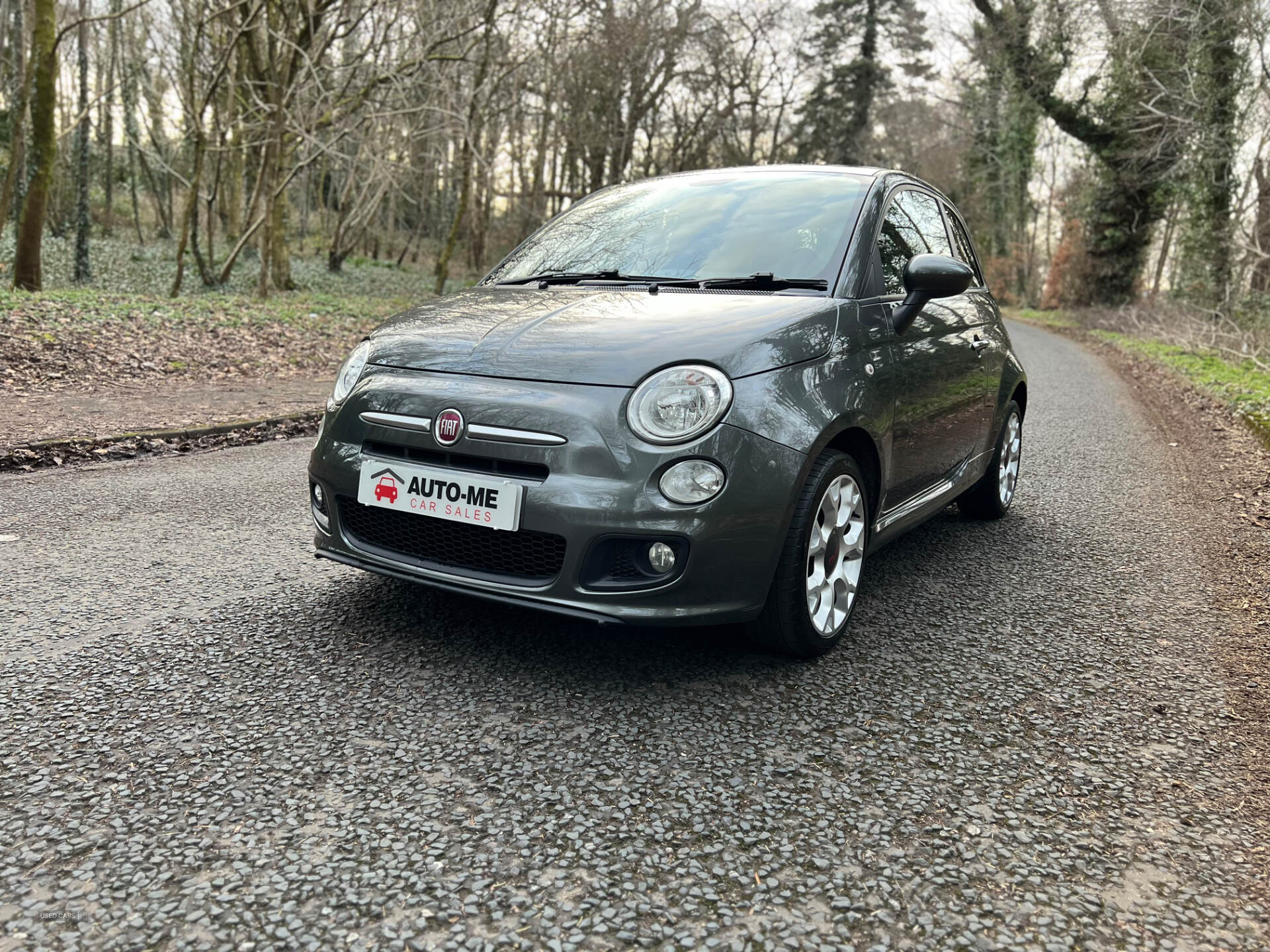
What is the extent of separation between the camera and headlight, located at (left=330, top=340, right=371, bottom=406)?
314 cm

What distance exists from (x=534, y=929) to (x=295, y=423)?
6179mm

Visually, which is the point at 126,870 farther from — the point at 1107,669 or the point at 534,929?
the point at 1107,669

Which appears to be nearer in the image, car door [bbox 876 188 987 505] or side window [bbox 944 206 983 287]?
car door [bbox 876 188 987 505]

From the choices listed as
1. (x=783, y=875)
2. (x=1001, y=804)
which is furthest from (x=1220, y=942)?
(x=783, y=875)

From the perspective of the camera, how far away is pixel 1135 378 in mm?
14250

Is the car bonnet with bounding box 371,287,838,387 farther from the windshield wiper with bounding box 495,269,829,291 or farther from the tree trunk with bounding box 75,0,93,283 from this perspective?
the tree trunk with bounding box 75,0,93,283

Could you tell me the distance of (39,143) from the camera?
13297 millimetres

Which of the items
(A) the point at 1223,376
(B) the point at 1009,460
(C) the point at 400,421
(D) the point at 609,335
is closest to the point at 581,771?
(C) the point at 400,421

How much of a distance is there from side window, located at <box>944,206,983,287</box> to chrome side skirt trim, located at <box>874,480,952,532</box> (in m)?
1.25

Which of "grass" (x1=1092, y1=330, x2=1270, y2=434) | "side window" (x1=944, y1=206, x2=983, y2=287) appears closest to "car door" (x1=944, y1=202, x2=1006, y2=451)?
"side window" (x1=944, y1=206, x2=983, y2=287)

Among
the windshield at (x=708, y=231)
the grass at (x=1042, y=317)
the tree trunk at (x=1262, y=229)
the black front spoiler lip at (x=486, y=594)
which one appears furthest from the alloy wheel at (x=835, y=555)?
the grass at (x=1042, y=317)

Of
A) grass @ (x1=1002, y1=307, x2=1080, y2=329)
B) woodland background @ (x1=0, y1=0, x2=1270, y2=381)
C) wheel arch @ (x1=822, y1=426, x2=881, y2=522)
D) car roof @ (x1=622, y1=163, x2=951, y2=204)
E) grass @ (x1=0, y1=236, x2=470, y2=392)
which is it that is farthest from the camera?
grass @ (x1=1002, y1=307, x2=1080, y2=329)

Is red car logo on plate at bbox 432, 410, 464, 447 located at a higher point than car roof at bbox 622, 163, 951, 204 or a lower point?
lower

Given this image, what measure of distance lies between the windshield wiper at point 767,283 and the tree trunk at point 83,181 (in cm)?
1782
